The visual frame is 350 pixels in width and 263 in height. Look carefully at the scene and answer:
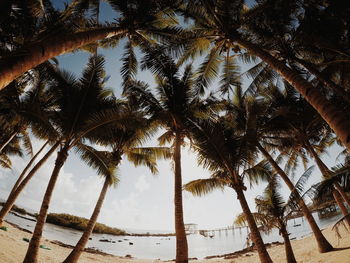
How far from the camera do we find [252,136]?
7348 mm

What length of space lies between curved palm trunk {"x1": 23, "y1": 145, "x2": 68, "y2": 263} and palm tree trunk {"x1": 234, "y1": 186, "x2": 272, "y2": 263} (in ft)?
20.4

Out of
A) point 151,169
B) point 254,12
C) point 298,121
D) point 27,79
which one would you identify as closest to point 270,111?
point 298,121

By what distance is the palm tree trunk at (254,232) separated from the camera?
6.13 metres

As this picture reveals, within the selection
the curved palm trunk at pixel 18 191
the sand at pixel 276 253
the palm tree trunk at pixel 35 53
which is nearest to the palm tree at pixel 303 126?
the sand at pixel 276 253

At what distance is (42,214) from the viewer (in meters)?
6.43

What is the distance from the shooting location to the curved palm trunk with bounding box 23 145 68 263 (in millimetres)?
5750

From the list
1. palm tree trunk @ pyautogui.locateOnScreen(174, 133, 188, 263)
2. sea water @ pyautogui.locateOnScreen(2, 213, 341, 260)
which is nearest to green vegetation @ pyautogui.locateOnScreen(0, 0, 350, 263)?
palm tree trunk @ pyautogui.locateOnScreen(174, 133, 188, 263)

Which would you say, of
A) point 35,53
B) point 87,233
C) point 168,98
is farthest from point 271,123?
point 35,53

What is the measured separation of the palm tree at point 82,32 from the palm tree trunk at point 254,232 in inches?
243

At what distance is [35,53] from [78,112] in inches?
176

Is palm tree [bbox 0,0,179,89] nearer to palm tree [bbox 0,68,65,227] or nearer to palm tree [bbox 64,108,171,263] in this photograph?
palm tree [bbox 0,68,65,227]

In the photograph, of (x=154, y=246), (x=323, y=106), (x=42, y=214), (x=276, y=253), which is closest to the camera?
(x=323, y=106)

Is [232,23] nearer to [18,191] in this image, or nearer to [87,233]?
[87,233]

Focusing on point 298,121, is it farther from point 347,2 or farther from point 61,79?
point 61,79
